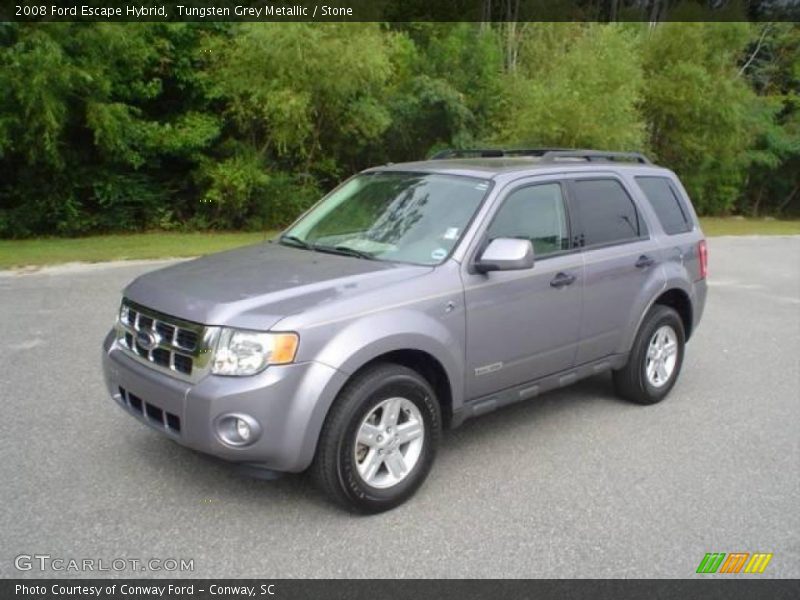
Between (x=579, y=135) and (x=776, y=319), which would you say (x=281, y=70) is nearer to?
(x=579, y=135)

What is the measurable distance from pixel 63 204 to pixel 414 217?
49.8 ft

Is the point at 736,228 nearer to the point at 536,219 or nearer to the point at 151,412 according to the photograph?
the point at 536,219

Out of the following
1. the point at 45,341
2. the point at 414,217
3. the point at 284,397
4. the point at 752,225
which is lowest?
the point at 752,225

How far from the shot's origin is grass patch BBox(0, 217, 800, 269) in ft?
41.7

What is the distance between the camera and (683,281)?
5.56 meters

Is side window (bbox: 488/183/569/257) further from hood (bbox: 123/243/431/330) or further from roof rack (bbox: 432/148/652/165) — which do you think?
hood (bbox: 123/243/431/330)

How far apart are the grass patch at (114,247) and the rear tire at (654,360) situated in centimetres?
1025

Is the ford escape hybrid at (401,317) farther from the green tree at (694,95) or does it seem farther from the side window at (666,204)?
the green tree at (694,95)

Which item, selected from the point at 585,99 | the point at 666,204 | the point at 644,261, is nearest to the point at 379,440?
the point at 644,261

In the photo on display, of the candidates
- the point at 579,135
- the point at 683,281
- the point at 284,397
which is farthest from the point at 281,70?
the point at 284,397

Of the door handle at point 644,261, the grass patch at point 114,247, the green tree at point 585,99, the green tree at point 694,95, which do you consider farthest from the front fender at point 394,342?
the green tree at point 694,95

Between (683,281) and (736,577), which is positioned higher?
(683,281)

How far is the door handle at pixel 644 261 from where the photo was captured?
17.0 ft

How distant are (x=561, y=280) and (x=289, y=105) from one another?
45.9 ft
